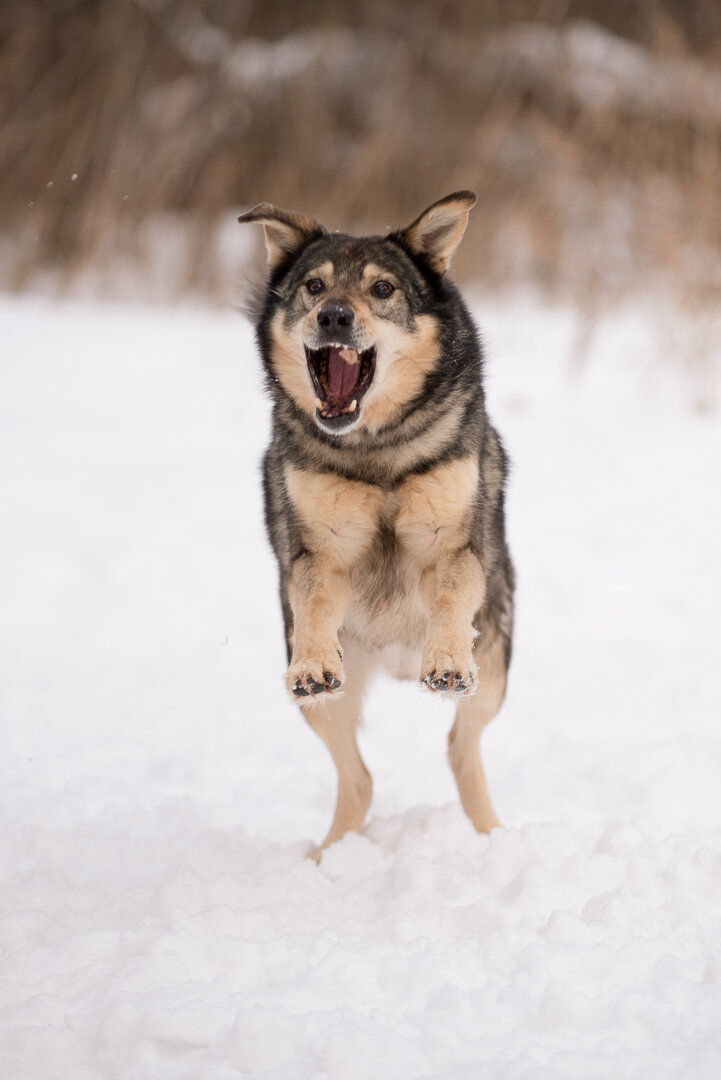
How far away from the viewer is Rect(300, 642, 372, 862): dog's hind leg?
372 centimetres

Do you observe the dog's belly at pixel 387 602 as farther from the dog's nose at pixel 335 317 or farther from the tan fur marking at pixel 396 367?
the dog's nose at pixel 335 317

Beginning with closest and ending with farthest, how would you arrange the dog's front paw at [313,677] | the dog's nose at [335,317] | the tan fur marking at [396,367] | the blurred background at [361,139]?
the dog's front paw at [313,677], the dog's nose at [335,317], the tan fur marking at [396,367], the blurred background at [361,139]

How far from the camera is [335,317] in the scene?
329 cm

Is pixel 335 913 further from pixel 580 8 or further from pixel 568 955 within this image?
pixel 580 8

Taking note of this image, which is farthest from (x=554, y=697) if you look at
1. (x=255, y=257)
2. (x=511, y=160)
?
(x=511, y=160)

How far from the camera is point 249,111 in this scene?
12.0 meters

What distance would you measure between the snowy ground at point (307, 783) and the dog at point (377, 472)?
59 cm

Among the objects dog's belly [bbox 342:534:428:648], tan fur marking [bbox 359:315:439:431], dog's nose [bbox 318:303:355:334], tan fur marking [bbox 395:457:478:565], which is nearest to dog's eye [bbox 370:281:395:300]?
tan fur marking [bbox 359:315:439:431]

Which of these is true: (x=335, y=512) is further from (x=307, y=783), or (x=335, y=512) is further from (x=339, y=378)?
(x=307, y=783)

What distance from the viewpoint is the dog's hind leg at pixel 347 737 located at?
12.2 feet

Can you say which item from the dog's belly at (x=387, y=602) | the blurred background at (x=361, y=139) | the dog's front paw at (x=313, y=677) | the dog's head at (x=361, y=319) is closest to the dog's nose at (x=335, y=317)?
the dog's head at (x=361, y=319)

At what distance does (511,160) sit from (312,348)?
30.7 ft

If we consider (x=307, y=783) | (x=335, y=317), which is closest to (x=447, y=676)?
(x=335, y=317)

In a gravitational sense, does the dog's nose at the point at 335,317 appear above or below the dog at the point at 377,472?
above
